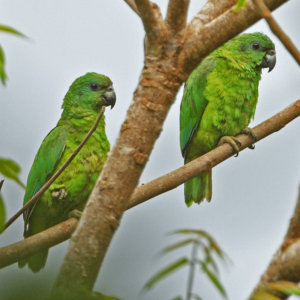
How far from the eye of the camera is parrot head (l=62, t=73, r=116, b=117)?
132 inches

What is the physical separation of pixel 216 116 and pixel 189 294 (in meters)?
2.26

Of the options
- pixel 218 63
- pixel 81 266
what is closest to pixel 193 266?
pixel 81 266

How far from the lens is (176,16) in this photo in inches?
57.8

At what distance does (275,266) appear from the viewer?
1.20 meters

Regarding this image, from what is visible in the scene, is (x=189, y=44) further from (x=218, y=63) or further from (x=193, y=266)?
(x=218, y=63)

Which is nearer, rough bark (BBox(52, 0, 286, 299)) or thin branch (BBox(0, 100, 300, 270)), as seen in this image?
rough bark (BBox(52, 0, 286, 299))

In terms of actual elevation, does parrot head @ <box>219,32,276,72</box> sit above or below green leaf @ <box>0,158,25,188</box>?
above

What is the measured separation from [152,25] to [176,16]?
11cm

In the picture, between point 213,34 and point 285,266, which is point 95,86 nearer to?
point 213,34

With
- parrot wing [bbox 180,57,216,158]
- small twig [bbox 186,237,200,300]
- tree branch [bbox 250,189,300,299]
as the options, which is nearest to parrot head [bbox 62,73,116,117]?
parrot wing [bbox 180,57,216,158]

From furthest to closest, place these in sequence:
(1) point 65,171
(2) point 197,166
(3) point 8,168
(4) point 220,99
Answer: (4) point 220,99, (1) point 65,171, (2) point 197,166, (3) point 8,168

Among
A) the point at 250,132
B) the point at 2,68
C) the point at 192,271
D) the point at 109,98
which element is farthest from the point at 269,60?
the point at 2,68

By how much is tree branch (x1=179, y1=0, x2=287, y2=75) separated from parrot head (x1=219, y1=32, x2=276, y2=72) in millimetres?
1970

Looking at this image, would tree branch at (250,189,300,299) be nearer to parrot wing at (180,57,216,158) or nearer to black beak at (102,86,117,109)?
parrot wing at (180,57,216,158)
